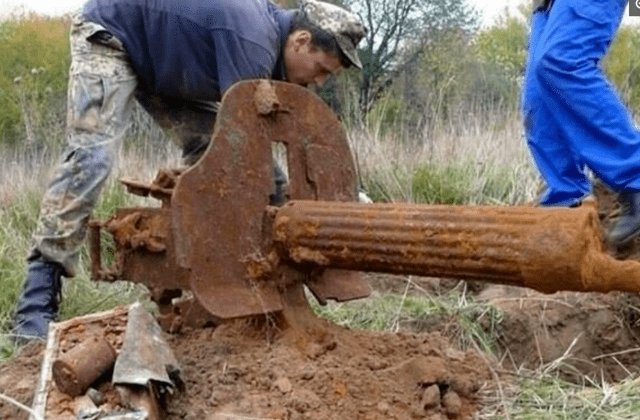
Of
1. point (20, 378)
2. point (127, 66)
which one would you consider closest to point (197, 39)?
point (127, 66)

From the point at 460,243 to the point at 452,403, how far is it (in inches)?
22.1

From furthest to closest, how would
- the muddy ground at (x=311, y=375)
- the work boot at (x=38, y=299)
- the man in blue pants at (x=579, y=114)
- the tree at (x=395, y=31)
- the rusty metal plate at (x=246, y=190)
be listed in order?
1. the tree at (x=395, y=31)
2. the man in blue pants at (x=579, y=114)
3. the work boot at (x=38, y=299)
4. the rusty metal plate at (x=246, y=190)
5. the muddy ground at (x=311, y=375)

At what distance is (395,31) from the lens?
19125 millimetres

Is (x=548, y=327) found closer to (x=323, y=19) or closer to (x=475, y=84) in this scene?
(x=323, y=19)

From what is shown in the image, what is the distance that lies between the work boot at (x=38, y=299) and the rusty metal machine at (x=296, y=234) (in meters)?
0.50

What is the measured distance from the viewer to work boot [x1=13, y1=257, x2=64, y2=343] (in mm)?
3695

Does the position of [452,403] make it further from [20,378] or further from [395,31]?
[395,31]

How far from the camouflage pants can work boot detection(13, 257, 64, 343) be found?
0.05m

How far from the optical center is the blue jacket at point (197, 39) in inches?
139

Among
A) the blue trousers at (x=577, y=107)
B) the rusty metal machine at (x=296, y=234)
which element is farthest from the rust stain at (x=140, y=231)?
the blue trousers at (x=577, y=107)

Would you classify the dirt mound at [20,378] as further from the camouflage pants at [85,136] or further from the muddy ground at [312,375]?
the camouflage pants at [85,136]

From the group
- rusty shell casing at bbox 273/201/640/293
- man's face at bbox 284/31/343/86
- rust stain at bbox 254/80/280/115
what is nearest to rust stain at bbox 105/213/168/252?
rusty shell casing at bbox 273/201/640/293

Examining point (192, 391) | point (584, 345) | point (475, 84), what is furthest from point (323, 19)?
point (475, 84)

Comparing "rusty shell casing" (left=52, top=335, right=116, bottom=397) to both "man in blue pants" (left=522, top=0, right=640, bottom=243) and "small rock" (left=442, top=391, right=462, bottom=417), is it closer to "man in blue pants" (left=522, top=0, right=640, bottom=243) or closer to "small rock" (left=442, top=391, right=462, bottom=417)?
"small rock" (left=442, top=391, right=462, bottom=417)
